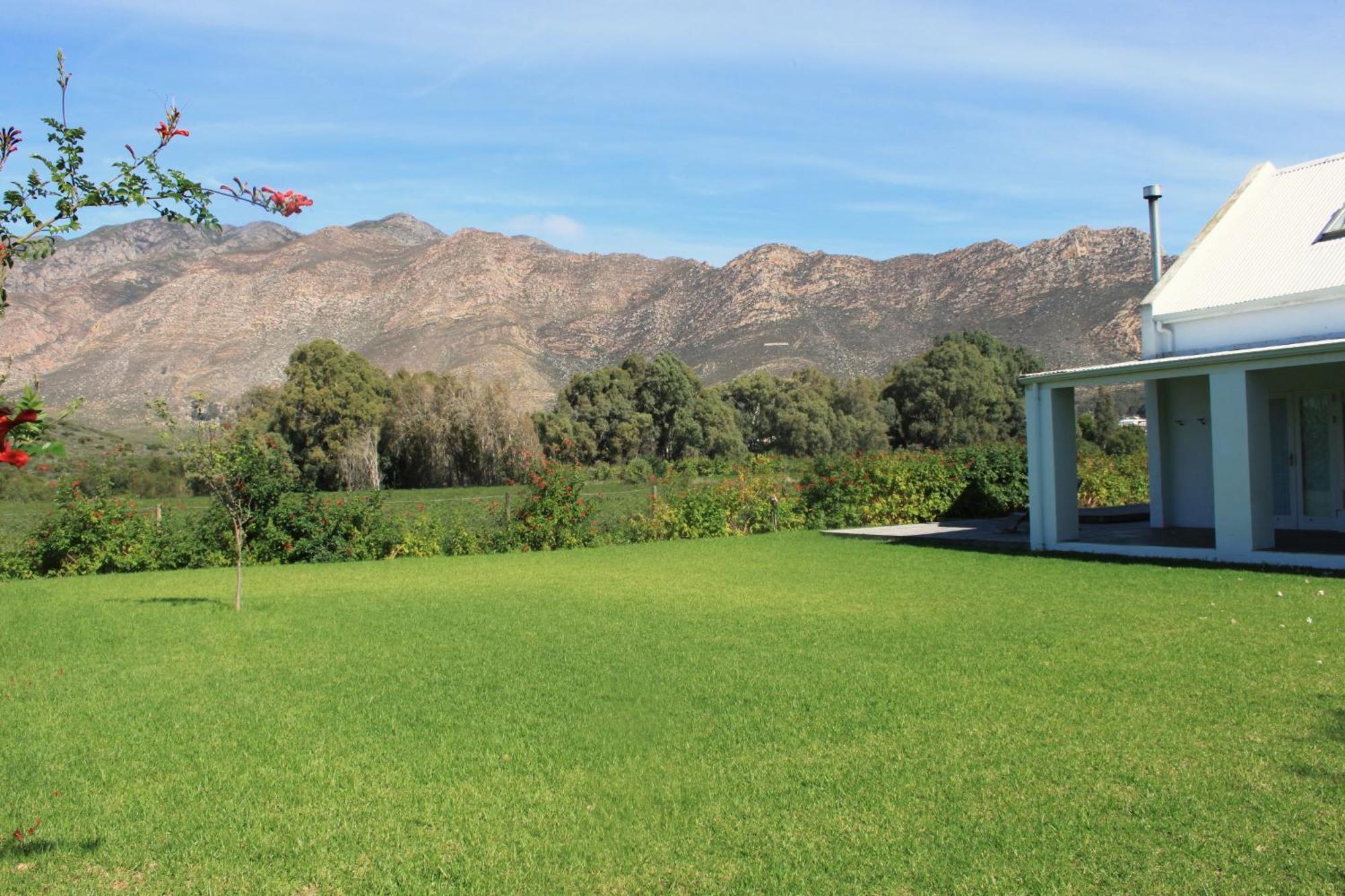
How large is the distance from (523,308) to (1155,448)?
71.5 metres

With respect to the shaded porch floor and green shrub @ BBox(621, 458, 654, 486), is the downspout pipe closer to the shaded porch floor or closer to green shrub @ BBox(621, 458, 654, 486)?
the shaded porch floor

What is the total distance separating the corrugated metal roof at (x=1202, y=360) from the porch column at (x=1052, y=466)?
50cm

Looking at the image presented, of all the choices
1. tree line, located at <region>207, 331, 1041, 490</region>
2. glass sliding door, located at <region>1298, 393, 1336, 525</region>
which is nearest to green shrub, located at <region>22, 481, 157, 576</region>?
glass sliding door, located at <region>1298, 393, 1336, 525</region>

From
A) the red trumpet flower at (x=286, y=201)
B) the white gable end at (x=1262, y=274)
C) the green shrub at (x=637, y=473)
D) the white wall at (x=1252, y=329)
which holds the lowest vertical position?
the green shrub at (x=637, y=473)

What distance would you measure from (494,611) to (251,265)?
9066 centimetres

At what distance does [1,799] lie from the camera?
518 cm

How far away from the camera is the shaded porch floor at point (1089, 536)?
1433 centimetres

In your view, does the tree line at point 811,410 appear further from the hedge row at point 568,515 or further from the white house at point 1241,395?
the white house at point 1241,395

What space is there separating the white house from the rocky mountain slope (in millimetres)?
33634

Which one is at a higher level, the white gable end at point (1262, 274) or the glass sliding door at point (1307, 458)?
the white gable end at point (1262, 274)

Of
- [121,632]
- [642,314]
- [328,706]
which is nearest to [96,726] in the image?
[328,706]

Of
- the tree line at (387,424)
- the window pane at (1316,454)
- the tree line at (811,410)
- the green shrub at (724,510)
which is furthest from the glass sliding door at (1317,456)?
the tree line at (811,410)

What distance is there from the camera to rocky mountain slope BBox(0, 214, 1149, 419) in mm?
61406

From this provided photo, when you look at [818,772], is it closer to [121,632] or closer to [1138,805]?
[1138,805]
